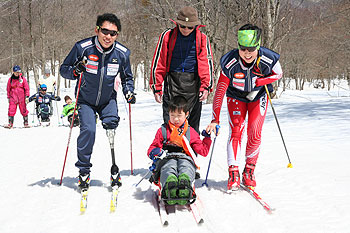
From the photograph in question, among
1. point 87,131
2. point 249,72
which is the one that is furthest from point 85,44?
point 249,72

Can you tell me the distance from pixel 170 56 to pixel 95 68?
1102 mm

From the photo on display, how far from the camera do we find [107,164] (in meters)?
6.20

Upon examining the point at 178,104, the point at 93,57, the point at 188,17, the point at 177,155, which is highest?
the point at 188,17

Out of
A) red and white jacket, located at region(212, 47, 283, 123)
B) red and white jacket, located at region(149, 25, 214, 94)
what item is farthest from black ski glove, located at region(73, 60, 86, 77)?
red and white jacket, located at region(212, 47, 283, 123)

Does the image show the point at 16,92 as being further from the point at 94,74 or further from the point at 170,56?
the point at 170,56

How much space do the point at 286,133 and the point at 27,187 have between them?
588 cm

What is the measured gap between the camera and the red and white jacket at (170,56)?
4.65 metres

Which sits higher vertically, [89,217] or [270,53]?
[270,53]

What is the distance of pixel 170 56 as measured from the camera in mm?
4680

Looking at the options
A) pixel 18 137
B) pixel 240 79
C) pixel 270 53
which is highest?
pixel 270 53

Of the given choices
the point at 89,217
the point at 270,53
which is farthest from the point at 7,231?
the point at 270,53

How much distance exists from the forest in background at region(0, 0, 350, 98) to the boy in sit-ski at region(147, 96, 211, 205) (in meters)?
10.2

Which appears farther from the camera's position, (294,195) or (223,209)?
(294,195)

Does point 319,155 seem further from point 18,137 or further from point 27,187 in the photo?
point 18,137
